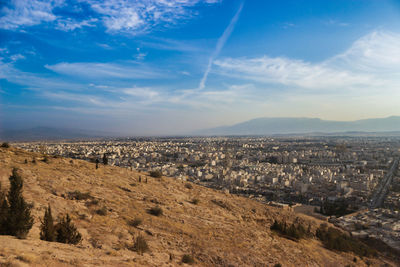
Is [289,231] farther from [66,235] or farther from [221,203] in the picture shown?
[66,235]

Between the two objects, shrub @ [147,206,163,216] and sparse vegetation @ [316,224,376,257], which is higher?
shrub @ [147,206,163,216]

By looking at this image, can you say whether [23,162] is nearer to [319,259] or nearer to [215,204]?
[215,204]

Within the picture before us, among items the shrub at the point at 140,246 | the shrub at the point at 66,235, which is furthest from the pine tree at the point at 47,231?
the shrub at the point at 140,246

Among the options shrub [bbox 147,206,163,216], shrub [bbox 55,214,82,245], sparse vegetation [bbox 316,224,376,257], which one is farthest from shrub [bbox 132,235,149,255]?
sparse vegetation [bbox 316,224,376,257]

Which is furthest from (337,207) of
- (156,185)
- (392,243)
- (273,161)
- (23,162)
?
(273,161)

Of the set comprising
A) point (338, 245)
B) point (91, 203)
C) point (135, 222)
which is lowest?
point (338, 245)

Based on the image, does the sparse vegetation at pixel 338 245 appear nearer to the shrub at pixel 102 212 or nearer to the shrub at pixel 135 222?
the shrub at pixel 135 222

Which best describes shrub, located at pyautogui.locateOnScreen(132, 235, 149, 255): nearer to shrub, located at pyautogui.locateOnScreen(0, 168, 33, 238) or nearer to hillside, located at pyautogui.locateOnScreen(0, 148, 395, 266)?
hillside, located at pyautogui.locateOnScreen(0, 148, 395, 266)

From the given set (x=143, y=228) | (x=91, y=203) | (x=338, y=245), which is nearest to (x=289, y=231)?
(x=338, y=245)
